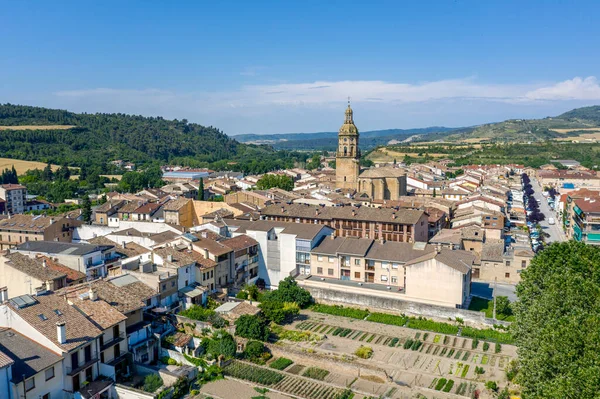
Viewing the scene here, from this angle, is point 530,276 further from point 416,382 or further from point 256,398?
point 256,398

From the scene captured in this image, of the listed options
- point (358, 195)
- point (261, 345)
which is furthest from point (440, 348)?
point (358, 195)

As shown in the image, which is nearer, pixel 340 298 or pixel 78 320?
pixel 78 320

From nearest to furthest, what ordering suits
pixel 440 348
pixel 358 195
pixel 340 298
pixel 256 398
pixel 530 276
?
pixel 256 398 < pixel 530 276 < pixel 440 348 < pixel 340 298 < pixel 358 195

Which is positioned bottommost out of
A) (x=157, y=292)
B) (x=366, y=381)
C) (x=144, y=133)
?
(x=366, y=381)

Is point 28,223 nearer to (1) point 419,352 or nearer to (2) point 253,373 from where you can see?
(2) point 253,373

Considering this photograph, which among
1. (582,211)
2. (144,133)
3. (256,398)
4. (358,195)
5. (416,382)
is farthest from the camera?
→ (144,133)

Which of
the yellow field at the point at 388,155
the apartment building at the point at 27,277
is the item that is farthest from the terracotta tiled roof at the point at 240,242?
the yellow field at the point at 388,155

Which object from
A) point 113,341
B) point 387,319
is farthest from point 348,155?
point 113,341

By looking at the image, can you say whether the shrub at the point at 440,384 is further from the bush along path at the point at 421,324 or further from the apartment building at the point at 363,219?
the apartment building at the point at 363,219
